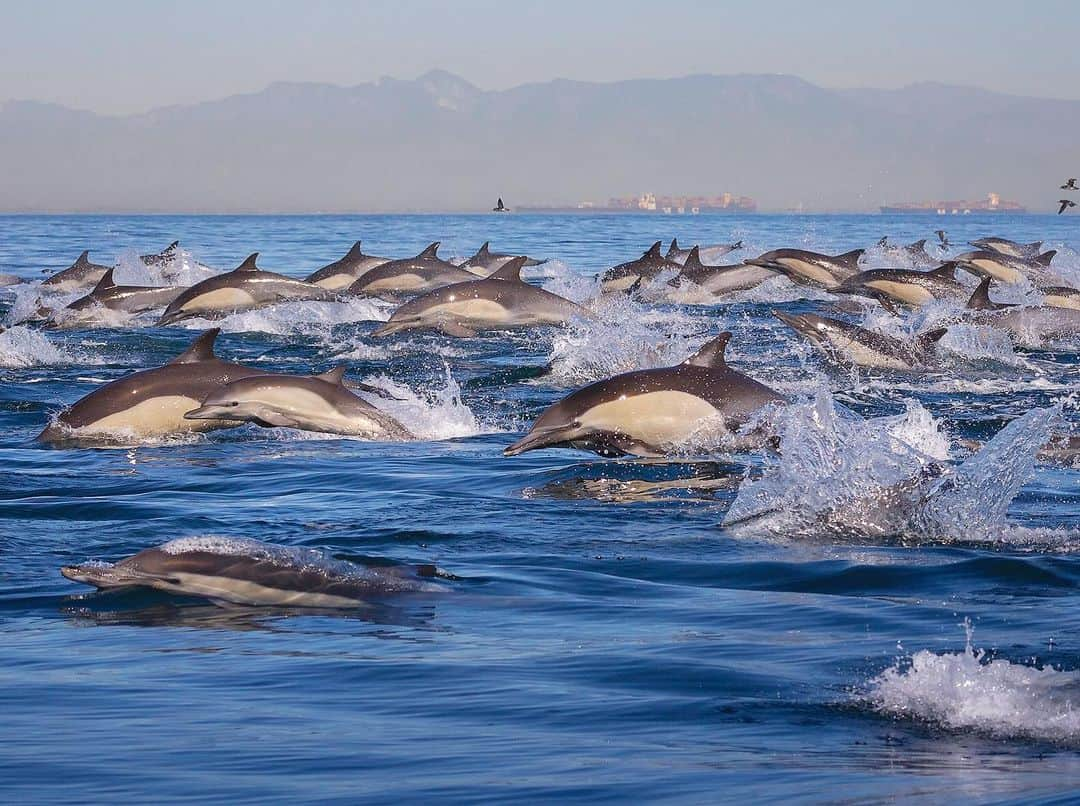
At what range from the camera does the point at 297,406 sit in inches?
456

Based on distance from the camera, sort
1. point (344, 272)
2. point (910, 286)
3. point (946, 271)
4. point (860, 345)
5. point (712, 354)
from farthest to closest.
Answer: point (344, 272) → point (910, 286) → point (946, 271) → point (860, 345) → point (712, 354)

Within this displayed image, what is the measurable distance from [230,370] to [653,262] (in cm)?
1510

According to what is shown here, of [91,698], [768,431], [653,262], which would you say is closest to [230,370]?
[768,431]

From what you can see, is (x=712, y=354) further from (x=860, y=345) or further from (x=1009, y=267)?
(x=1009, y=267)

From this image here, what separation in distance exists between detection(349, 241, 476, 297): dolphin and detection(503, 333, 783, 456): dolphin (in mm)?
13193

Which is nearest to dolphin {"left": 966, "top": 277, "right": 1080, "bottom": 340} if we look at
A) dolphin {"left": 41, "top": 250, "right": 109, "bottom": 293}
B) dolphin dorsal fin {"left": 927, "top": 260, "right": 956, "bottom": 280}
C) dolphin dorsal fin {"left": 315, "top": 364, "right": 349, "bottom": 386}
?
dolphin dorsal fin {"left": 927, "top": 260, "right": 956, "bottom": 280}

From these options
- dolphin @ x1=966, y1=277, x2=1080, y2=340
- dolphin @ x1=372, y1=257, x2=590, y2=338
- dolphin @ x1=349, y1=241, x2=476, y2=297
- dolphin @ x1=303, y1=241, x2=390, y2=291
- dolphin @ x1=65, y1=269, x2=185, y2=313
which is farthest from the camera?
dolphin @ x1=303, y1=241, x2=390, y2=291

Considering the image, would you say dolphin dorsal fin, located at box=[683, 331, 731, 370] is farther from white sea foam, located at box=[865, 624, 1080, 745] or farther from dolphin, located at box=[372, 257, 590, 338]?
dolphin, located at box=[372, 257, 590, 338]

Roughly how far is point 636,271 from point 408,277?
402 centimetres

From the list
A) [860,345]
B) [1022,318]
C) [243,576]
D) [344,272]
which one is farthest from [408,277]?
[243,576]

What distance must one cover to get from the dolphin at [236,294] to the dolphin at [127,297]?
0.55 meters

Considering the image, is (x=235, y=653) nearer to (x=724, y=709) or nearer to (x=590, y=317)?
(x=724, y=709)

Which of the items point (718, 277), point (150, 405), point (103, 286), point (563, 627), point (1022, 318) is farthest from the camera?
point (718, 277)

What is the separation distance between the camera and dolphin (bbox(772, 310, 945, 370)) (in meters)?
16.0
